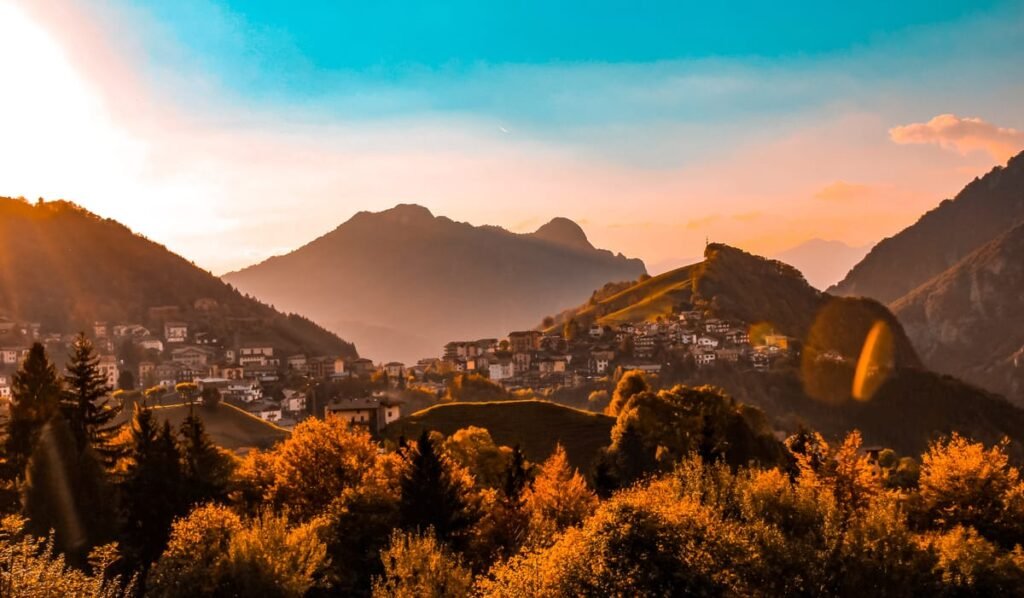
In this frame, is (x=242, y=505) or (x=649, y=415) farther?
(x=649, y=415)

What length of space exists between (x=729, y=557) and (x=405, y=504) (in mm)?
21886

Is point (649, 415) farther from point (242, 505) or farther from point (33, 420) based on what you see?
point (33, 420)

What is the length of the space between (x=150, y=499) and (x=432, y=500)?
20.4 metres

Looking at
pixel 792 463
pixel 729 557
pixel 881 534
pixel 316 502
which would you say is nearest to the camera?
pixel 729 557

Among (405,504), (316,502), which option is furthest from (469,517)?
(316,502)

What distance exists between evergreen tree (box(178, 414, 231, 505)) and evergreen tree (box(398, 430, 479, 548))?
590 inches

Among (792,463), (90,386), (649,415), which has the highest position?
(90,386)

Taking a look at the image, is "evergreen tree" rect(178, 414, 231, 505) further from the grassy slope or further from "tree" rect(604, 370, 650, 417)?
"tree" rect(604, 370, 650, 417)

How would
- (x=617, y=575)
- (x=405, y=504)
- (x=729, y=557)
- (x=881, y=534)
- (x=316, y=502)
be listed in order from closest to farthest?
(x=617, y=575), (x=729, y=557), (x=881, y=534), (x=405, y=504), (x=316, y=502)

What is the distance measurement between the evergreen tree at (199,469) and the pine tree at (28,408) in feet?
32.6

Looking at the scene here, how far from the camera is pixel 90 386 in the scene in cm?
6531

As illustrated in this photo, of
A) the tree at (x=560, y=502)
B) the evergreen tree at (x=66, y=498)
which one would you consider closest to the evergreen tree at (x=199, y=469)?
the evergreen tree at (x=66, y=498)

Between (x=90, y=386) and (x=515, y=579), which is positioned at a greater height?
(x=90, y=386)

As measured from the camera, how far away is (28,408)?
61031 millimetres
